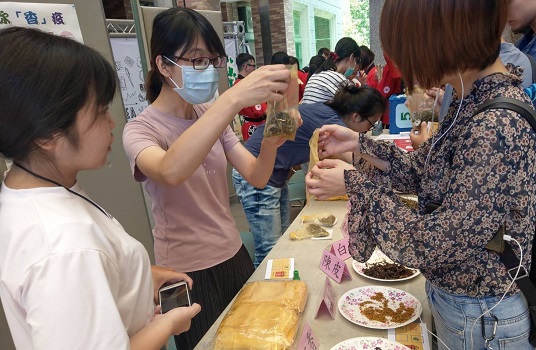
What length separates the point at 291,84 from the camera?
1.29m

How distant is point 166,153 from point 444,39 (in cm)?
80

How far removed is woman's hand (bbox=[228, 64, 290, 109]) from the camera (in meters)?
1.13

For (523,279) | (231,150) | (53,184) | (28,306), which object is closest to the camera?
(28,306)

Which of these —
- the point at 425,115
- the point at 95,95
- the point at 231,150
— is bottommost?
the point at 425,115

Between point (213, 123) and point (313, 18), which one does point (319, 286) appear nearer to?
point (213, 123)

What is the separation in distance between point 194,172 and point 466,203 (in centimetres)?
85

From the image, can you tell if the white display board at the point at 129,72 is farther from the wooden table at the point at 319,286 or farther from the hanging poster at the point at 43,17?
the wooden table at the point at 319,286

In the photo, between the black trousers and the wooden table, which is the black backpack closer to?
the wooden table

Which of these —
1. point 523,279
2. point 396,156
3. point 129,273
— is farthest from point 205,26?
point 523,279

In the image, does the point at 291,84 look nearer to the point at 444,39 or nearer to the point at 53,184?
the point at 444,39

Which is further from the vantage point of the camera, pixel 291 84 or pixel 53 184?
pixel 291 84

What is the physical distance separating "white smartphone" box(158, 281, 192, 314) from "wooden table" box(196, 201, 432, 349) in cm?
25

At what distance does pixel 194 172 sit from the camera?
132cm

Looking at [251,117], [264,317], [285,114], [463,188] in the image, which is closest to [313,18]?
[251,117]
